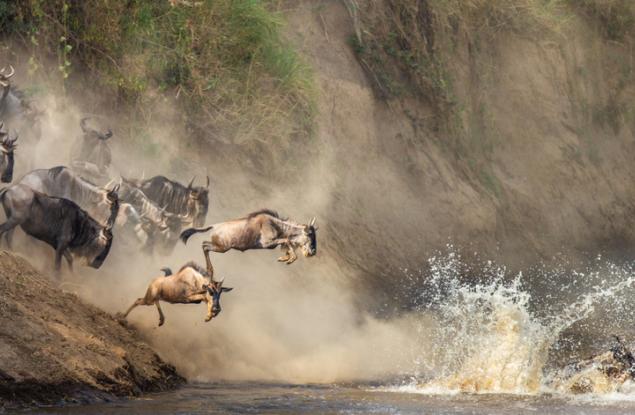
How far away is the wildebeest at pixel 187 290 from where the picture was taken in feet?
42.5

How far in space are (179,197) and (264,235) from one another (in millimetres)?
1781

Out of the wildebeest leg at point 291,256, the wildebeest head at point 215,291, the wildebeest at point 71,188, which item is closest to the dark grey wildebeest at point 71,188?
the wildebeest at point 71,188

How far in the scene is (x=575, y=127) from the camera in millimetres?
25141

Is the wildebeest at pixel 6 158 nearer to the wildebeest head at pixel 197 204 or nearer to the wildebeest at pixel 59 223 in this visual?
the wildebeest at pixel 59 223

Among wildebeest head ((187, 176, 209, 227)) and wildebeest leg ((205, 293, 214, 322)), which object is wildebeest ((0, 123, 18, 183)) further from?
wildebeest leg ((205, 293, 214, 322))

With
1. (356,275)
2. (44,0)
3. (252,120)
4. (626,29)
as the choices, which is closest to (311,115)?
(252,120)

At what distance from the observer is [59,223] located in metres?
13.7

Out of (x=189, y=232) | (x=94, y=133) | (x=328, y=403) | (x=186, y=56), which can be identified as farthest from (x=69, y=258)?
(x=186, y=56)

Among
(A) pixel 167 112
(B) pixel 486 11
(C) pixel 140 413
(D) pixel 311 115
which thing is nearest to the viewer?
(C) pixel 140 413

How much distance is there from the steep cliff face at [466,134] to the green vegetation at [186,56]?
54.6 inches

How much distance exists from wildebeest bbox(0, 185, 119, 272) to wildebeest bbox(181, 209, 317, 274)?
1.08 metres

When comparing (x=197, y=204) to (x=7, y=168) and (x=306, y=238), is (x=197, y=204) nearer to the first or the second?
(x=306, y=238)

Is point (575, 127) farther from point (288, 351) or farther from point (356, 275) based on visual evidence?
point (288, 351)

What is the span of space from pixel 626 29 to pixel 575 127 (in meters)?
3.02
